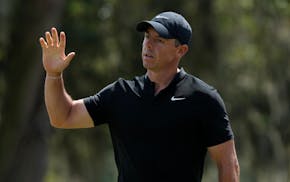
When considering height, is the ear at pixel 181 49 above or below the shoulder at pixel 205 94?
above

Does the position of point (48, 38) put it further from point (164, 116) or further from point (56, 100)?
point (164, 116)

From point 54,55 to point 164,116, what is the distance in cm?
71

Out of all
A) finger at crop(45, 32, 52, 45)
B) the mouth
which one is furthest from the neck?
finger at crop(45, 32, 52, 45)

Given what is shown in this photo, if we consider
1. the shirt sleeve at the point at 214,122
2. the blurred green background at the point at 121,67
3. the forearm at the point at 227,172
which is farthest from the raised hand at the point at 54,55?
the blurred green background at the point at 121,67

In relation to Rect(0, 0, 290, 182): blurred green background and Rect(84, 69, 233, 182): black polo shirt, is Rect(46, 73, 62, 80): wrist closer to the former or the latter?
Rect(84, 69, 233, 182): black polo shirt

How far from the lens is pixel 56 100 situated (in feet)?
18.6

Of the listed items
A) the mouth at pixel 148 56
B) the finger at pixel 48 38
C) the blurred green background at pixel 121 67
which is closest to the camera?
the mouth at pixel 148 56

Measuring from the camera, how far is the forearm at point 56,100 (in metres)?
5.67

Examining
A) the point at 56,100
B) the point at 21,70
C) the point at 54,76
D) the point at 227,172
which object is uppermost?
the point at 54,76

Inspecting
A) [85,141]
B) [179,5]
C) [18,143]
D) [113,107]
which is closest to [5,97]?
[18,143]

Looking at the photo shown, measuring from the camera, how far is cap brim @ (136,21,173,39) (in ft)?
17.8

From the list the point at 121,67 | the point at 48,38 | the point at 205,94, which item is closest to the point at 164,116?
the point at 205,94

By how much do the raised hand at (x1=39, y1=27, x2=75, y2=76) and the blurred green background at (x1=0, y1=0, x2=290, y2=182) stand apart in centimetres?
654

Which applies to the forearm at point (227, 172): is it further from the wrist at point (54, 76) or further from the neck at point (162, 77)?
the wrist at point (54, 76)
